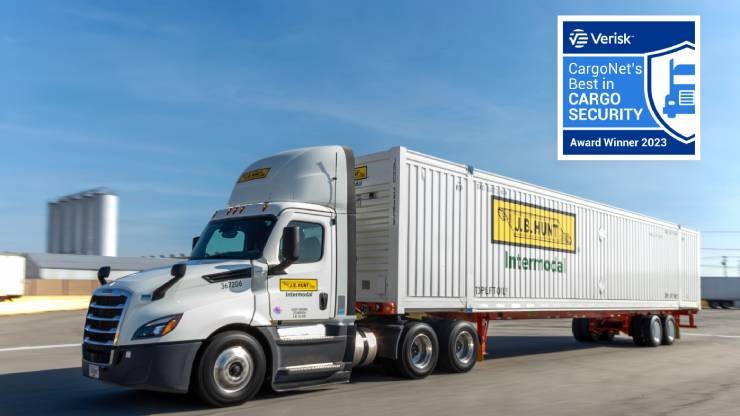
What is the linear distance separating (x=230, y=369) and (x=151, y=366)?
3.38 feet

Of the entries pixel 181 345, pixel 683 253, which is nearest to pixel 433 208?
pixel 181 345

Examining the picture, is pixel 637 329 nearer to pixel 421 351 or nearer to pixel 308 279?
pixel 421 351

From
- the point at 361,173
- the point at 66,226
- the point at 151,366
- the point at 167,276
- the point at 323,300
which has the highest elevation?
the point at 66,226

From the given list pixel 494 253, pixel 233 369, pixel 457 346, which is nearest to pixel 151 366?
pixel 233 369

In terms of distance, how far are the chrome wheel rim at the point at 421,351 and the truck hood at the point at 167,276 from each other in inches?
147

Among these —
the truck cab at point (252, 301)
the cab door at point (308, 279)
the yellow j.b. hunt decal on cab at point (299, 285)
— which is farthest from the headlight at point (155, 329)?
the yellow j.b. hunt decal on cab at point (299, 285)

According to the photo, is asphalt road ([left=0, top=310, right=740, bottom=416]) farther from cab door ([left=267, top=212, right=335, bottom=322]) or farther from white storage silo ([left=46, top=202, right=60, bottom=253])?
white storage silo ([left=46, top=202, right=60, bottom=253])

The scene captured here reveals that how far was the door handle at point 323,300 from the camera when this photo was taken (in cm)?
965

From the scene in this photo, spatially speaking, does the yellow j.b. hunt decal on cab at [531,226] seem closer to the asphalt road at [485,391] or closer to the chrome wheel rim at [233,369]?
the asphalt road at [485,391]

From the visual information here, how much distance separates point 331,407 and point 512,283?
609 cm

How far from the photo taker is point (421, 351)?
11398 mm

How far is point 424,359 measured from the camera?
1141cm

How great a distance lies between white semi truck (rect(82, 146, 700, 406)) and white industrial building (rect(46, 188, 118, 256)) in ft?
219

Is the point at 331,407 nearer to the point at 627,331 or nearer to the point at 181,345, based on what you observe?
the point at 181,345
